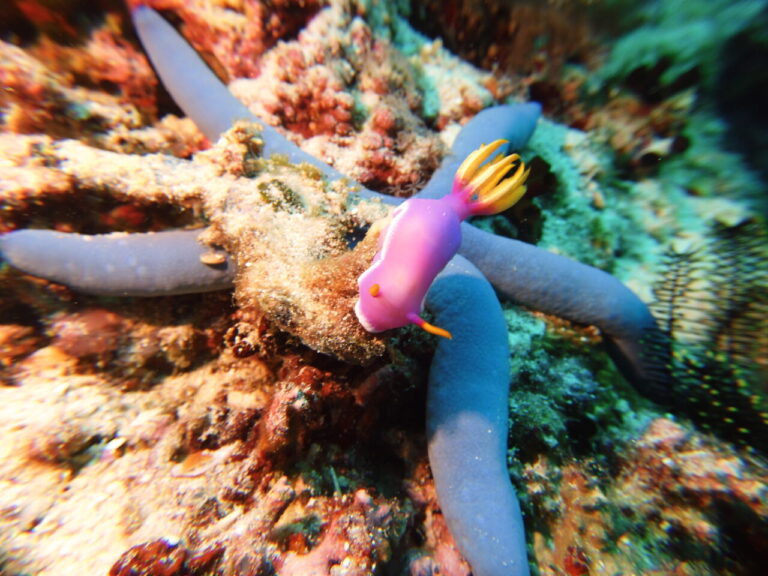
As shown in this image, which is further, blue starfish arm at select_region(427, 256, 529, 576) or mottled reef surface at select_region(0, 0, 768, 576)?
blue starfish arm at select_region(427, 256, 529, 576)

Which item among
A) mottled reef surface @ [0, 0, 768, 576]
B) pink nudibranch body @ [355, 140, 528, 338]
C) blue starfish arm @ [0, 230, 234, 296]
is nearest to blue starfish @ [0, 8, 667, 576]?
A: blue starfish arm @ [0, 230, 234, 296]

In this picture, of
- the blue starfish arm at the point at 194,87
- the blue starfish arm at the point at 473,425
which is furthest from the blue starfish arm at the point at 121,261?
the blue starfish arm at the point at 473,425

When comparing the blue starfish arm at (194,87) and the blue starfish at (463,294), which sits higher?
the blue starfish arm at (194,87)

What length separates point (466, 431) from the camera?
90.7 inches

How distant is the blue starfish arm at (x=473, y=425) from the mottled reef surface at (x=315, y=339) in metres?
0.25

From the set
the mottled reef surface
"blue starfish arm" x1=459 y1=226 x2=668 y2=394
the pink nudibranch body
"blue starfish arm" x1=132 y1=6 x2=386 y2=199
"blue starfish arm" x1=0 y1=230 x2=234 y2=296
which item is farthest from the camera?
"blue starfish arm" x1=459 y1=226 x2=668 y2=394

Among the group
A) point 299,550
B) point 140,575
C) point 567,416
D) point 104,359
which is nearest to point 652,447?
point 567,416

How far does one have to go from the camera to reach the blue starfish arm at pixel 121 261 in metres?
Answer: 2.29

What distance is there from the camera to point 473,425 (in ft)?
7.61

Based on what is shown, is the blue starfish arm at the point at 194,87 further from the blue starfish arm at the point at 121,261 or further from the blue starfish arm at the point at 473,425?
the blue starfish arm at the point at 473,425

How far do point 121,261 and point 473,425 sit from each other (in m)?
2.56

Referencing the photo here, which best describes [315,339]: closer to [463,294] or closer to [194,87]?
[463,294]

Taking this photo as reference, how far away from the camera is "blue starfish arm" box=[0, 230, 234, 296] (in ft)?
7.50

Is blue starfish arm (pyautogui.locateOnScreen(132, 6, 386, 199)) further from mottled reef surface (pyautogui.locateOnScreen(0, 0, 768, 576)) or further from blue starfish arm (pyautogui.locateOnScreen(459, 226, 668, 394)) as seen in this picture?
blue starfish arm (pyautogui.locateOnScreen(459, 226, 668, 394))
